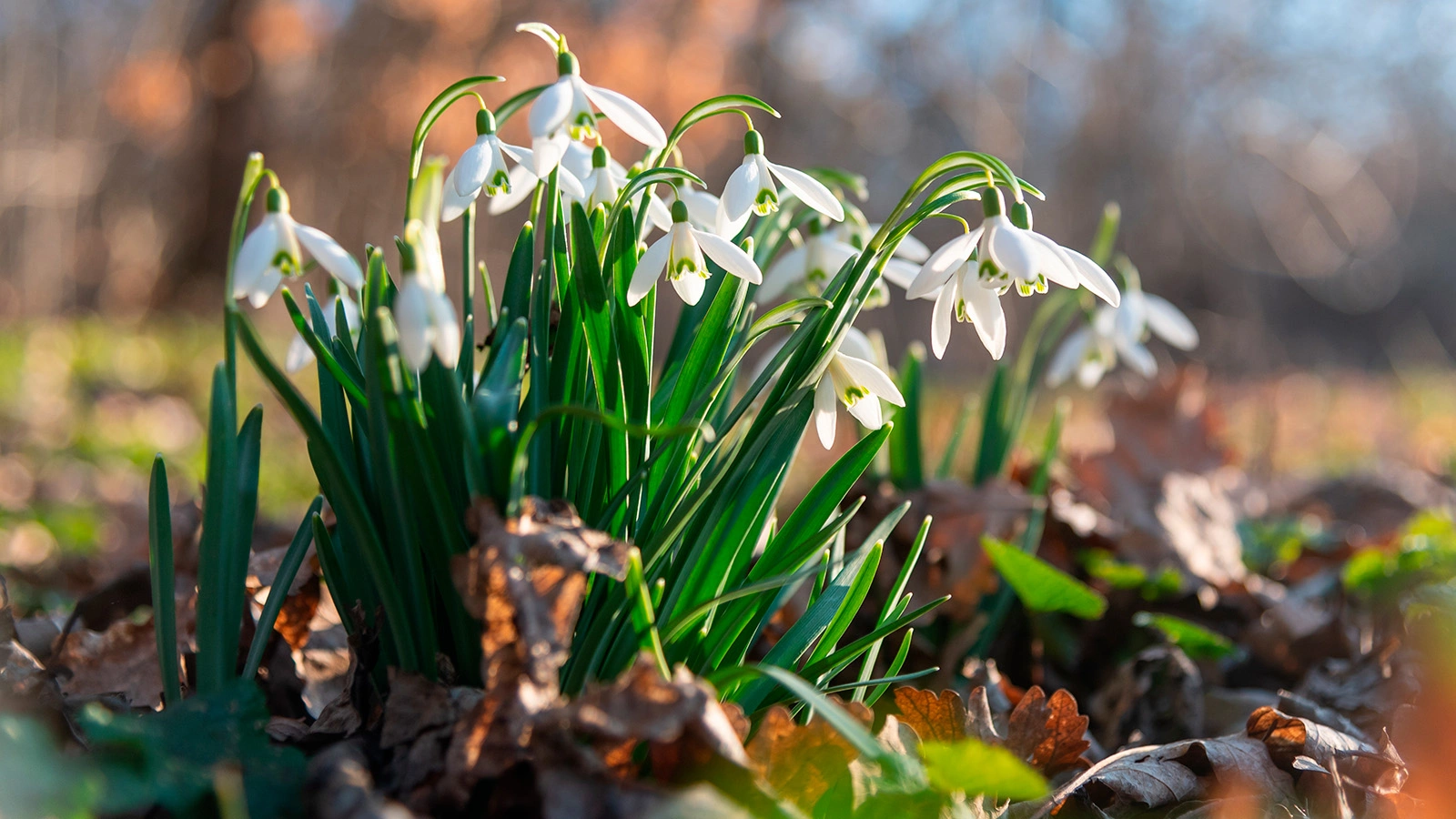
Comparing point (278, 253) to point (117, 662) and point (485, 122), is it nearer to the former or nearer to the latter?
point (485, 122)

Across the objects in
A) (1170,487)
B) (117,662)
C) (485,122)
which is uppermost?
(485,122)

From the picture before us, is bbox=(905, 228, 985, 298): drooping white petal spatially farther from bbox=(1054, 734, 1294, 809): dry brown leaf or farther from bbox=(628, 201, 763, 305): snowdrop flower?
bbox=(1054, 734, 1294, 809): dry brown leaf

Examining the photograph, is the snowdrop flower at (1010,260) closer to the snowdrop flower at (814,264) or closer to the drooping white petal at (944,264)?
the drooping white petal at (944,264)

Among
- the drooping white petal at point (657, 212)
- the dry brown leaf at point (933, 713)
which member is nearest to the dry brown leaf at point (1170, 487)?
the dry brown leaf at point (933, 713)

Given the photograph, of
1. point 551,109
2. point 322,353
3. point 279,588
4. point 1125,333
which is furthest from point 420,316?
point 1125,333

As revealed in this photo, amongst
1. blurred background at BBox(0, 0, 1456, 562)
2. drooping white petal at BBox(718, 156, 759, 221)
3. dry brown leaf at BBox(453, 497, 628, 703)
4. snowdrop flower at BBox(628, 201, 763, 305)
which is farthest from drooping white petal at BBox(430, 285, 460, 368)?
blurred background at BBox(0, 0, 1456, 562)
